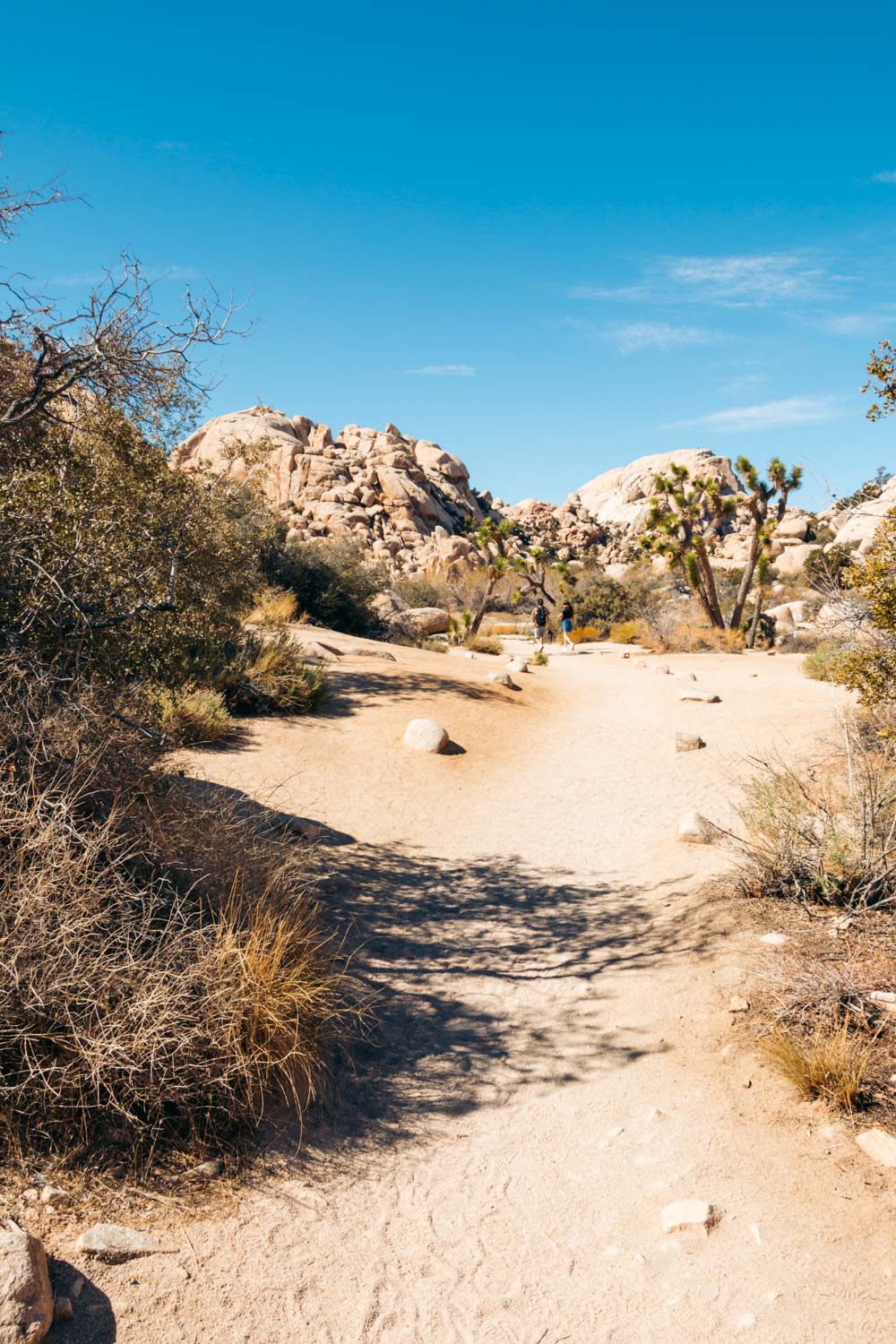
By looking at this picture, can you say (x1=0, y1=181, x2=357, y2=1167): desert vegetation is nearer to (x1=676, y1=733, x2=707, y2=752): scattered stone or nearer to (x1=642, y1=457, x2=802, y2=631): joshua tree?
(x1=676, y1=733, x2=707, y2=752): scattered stone

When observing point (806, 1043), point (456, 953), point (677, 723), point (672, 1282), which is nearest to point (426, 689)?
point (677, 723)

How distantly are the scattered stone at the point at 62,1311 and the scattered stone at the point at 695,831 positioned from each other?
6895 mm

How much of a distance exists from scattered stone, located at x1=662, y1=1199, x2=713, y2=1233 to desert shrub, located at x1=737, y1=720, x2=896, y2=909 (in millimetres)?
2871

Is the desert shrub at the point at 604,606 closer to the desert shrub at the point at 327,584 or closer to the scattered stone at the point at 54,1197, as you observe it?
the desert shrub at the point at 327,584

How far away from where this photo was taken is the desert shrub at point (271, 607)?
53.3 feet

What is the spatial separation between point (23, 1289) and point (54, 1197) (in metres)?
0.66

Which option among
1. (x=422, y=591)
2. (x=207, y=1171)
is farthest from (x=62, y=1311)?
(x=422, y=591)

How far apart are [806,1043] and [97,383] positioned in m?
6.55

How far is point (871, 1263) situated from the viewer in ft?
10.7

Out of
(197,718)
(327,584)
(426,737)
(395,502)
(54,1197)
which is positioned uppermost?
(395,502)

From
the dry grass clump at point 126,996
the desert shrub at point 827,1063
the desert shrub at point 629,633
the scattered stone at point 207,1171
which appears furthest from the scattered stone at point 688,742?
the desert shrub at point 629,633

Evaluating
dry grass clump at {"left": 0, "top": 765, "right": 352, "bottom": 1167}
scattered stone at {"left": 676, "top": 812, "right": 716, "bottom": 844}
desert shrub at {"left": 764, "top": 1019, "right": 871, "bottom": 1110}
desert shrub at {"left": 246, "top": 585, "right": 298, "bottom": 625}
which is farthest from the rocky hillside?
A: desert shrub at {"left": 764, "top": 1019, "right": 871, "bottom": 1110}

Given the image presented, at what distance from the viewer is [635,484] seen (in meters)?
110

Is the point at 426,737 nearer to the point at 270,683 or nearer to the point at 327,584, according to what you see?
the point at 270,683
